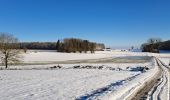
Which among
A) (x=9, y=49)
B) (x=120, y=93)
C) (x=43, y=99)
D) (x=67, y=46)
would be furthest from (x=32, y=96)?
(x=67, y=46)

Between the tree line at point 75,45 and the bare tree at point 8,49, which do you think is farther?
the tree line at point 75,45

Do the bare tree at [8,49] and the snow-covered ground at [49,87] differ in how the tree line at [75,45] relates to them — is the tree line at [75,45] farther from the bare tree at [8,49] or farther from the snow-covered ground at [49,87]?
the snow-covered ground at [49,87]

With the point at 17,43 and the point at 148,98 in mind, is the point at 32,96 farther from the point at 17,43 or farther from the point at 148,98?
the point at 17,43

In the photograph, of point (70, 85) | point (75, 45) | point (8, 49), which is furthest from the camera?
point (75, 45)

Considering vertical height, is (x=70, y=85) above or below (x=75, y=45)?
below

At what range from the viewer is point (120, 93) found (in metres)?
14.9

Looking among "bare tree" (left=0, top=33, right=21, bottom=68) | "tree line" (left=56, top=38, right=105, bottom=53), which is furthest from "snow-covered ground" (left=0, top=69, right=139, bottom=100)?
"tree line" (left=56, top=38, right=105, bottom=53)

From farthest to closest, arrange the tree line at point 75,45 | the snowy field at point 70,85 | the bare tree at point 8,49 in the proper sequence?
the tree line at point 75,45
the bare tree at point 8,49
the snowy field at point 70,85

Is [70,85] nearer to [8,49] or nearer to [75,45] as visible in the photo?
[8,49]

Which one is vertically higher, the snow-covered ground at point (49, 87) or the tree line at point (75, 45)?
the tree line at point (75, 45)

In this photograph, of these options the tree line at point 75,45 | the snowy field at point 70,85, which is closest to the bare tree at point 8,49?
the snowy field at point 70,85

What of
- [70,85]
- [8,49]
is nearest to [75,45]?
[8,49]

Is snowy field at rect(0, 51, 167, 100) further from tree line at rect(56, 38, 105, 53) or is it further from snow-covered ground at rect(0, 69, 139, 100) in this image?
tree line at rect(56, 38, 105, 53)

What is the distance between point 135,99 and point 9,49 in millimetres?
44972
